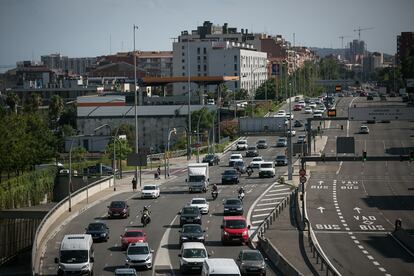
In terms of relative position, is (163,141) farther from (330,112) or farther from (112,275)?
(112,275)

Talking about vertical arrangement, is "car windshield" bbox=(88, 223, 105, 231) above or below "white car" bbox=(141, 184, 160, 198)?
above

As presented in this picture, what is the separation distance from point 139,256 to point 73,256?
320 centimetres

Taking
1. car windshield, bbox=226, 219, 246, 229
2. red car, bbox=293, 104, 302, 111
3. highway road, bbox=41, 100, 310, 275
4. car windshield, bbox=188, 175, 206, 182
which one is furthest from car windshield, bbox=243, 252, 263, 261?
red car, bbox=293, 104, 302, 111

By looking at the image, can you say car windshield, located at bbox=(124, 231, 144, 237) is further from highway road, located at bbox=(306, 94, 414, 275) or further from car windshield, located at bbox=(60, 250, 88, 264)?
highway road, located at bbox=(306, 94, 414, 275)

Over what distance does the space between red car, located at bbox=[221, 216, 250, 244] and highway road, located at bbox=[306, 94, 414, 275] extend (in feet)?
15.1

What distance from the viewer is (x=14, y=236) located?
77.1 metres

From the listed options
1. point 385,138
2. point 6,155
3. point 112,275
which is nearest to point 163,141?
point 385,138

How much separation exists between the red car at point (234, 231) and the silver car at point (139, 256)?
25.8 ft

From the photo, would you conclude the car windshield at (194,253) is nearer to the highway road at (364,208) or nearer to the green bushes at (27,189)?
the highway road at (364,208)

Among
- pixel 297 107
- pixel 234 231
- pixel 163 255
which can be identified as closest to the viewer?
pixel 163 255

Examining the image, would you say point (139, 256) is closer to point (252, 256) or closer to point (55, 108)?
point (252, 256)

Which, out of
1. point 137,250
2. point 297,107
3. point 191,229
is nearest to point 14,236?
point 191,229

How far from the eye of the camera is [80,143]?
154125 millimetres

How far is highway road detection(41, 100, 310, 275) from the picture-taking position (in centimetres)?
4650
